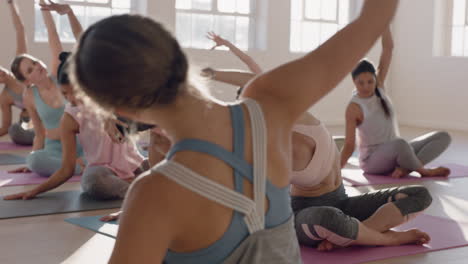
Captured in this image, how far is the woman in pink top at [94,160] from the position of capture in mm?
3514

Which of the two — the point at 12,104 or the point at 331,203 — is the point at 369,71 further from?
the point at 12,104

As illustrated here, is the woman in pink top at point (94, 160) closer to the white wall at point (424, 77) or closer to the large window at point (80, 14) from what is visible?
the large window at point (80, 14)

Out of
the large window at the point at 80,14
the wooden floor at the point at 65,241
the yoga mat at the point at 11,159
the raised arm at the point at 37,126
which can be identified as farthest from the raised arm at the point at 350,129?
the large window at the point at 80,14

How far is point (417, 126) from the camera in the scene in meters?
9.15

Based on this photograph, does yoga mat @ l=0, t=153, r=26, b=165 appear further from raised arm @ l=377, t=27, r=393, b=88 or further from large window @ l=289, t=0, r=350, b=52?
large window @ l=289, t=0, r=350, b=52

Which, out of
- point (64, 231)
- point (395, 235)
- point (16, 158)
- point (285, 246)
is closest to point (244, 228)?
point (285, 246)

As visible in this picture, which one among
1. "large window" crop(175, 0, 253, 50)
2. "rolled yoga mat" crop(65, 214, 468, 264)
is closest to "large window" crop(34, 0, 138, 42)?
"large window" crop(175, 0, 253, 50)

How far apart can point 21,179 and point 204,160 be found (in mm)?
3827

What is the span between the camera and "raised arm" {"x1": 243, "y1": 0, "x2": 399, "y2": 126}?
94 centimetres

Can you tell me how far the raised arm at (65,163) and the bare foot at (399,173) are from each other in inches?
89.0

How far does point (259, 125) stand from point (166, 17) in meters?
7.50

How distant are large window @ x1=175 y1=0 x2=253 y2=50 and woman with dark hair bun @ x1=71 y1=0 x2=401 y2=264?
7498mm

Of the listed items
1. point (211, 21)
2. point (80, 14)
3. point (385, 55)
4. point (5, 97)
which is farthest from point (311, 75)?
point (211, 21)

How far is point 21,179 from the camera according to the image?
441 centimetres
